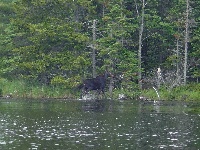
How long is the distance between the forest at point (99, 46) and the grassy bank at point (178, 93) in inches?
4.7

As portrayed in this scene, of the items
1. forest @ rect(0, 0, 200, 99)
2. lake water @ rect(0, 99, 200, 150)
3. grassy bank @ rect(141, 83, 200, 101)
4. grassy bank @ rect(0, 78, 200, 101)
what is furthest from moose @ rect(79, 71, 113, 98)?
lake water @ rect(0, 99, 200, 150)

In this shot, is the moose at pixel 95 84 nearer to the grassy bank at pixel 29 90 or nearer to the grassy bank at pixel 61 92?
the grassy bank at pixel 61 92

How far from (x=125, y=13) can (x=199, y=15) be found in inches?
281

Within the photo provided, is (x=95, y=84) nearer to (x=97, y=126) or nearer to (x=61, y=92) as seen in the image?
(x=61, y=92)

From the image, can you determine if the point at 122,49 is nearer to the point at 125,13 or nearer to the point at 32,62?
the point at 125,13

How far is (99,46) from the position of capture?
55.3m

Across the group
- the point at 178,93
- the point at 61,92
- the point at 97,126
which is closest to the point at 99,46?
the point at 61,92

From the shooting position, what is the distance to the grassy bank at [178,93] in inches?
2047

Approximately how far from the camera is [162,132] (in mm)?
28422

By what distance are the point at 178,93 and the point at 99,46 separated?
8.40m

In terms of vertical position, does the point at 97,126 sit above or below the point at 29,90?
below

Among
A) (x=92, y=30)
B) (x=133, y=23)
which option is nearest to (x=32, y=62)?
(x=92, y=30)

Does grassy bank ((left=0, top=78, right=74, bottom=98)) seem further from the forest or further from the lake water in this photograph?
the lake water

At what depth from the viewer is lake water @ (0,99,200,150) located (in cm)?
2434
